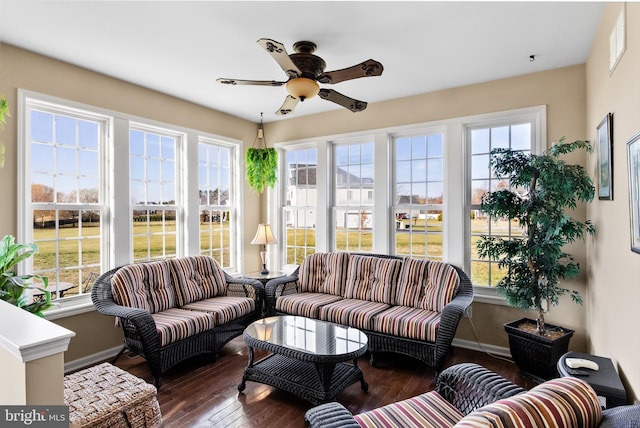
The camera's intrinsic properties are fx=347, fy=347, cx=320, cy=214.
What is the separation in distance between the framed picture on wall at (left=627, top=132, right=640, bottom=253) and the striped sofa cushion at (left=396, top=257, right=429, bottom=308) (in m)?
1.99

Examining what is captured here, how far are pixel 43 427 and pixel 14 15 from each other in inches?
105

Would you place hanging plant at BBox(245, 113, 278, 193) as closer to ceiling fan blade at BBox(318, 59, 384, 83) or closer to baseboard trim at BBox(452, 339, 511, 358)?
ceiling fan blade at BBox(318, 59, 384, 83)

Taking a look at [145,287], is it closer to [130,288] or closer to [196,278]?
[130,288]

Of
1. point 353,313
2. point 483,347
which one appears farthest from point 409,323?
point 483,347

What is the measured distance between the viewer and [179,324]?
9.93 ft

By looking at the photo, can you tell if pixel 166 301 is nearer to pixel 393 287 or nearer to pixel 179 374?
pixel 179 374

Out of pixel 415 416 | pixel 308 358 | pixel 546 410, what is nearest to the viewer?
pixel 546 410

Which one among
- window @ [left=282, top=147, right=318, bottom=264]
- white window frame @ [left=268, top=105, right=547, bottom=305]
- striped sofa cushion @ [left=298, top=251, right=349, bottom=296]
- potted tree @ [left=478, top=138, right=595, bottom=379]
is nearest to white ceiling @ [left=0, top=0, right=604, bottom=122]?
white window frame @ [left=268, top=105, right=547, bottom=305]

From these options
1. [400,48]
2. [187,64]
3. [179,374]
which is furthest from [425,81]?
[179,374]

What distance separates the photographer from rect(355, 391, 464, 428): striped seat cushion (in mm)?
1618

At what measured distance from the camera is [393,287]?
3.76m

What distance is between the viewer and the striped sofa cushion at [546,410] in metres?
0.96

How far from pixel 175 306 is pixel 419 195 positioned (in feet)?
→ 9.85

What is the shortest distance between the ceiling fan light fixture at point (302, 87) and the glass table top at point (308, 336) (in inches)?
73.0
